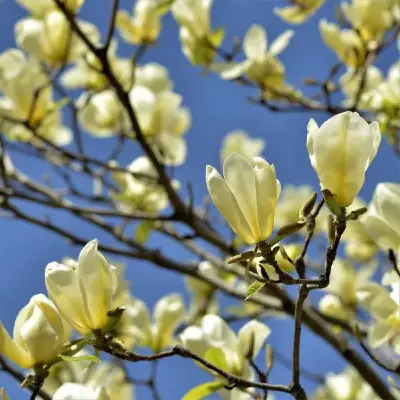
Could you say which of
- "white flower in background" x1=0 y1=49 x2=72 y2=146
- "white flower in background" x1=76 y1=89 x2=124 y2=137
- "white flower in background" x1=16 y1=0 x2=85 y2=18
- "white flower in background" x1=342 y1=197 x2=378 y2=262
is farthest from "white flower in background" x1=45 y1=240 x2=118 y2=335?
"white flower in background" x1=342 y1=197 x2=378 y2=262

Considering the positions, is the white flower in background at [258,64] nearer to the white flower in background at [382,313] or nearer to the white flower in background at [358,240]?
the white flower in background at [358,240]

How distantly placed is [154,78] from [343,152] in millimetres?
1757

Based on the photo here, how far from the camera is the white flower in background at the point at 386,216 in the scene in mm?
1181

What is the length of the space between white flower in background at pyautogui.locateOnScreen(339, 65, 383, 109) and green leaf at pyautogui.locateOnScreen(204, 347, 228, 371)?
0.98 m

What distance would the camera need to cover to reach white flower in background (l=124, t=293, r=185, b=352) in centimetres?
202

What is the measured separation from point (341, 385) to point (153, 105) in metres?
1.30

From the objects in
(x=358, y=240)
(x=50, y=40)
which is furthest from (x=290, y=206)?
(x=50, y=40)

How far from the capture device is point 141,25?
2.24 metres

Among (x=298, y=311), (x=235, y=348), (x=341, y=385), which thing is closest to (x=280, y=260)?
(x=235, y=348)

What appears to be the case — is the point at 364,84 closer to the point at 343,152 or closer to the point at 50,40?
the point at 50,40

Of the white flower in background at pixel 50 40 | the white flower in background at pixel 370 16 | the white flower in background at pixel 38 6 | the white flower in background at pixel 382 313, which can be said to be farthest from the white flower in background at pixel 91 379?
the white flower in background at pixel 370 16

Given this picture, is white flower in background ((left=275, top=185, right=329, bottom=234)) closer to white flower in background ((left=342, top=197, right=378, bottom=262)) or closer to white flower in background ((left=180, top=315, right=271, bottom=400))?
white flower in background ((left=342, top=197, right=378, bottom=262))

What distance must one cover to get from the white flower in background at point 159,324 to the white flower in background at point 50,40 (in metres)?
0.83

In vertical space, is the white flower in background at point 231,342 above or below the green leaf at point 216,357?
→ above
